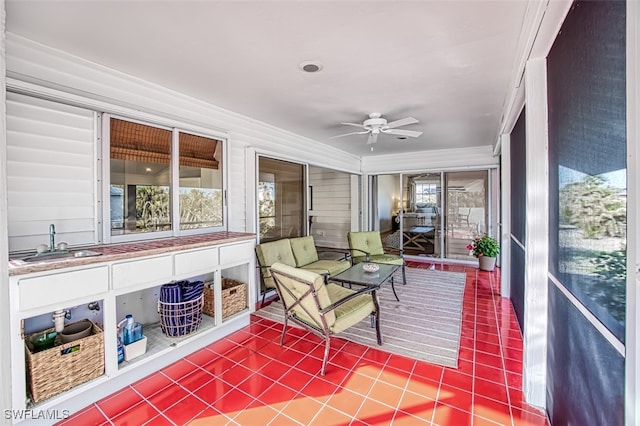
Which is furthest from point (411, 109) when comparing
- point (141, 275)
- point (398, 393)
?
point (141, 275)

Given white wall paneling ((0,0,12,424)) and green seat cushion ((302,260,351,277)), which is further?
green seat cushion ((302,260,351,277))

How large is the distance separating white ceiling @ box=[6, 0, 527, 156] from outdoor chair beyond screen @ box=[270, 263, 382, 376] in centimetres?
182

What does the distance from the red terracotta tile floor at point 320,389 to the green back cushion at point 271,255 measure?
0.93 metres

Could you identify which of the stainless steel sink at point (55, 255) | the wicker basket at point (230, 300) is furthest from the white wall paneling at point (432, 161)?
the stainless steel sink at point (55, 255)

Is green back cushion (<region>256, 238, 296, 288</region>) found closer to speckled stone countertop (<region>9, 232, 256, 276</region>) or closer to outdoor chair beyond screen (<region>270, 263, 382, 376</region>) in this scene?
speckled stone countertop (<region>9, 232, 256, 276</region>)

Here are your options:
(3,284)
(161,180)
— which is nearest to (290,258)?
(161,180)

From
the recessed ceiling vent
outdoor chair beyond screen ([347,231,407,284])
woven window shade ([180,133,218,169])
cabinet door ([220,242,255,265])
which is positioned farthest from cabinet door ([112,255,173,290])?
outdoor chair beyond screen ([347,231,407,284])

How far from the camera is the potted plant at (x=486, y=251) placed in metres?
5.48

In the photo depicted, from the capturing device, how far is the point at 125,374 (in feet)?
7.48

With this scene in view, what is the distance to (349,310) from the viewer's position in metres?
2.71

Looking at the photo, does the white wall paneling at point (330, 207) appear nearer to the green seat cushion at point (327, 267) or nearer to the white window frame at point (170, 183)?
the green seat cushion at point (327, 267)

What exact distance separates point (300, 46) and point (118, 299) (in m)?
2.78

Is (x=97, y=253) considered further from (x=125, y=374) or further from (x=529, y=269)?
(x=529, y=269)

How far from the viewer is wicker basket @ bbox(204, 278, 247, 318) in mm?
3115
